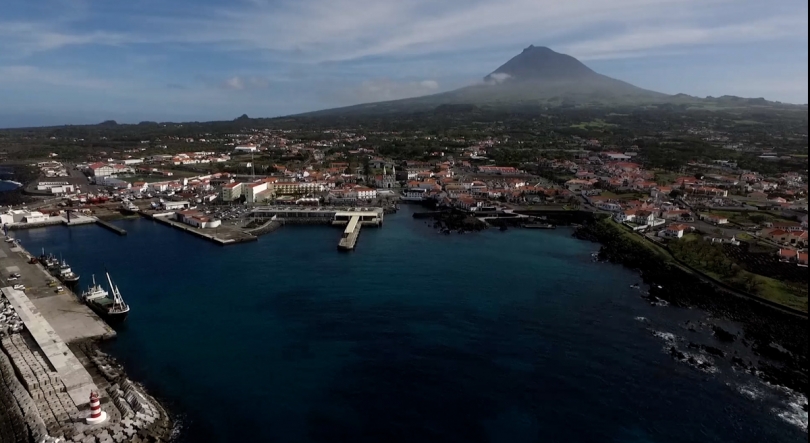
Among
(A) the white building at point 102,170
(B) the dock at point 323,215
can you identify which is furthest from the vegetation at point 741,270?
(A) the white building at point 102,170

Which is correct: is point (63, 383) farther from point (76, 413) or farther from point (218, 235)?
point (218, 235)

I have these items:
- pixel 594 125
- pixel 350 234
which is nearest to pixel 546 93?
pixel 594 125

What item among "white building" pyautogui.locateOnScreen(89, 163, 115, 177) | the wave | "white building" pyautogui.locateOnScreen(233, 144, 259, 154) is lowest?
the wave

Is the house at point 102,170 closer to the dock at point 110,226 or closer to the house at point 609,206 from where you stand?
the dock at point 110,226

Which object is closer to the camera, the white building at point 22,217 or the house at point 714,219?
the house at point 714,219

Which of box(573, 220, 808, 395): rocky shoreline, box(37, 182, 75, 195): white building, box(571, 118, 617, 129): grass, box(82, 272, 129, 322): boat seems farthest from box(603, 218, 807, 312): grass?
box(571, 118, 617, 129): grass

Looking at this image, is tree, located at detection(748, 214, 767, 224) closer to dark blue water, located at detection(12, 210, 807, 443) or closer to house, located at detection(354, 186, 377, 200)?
dark blue water, located at detection(12, 210, 807, 443)
